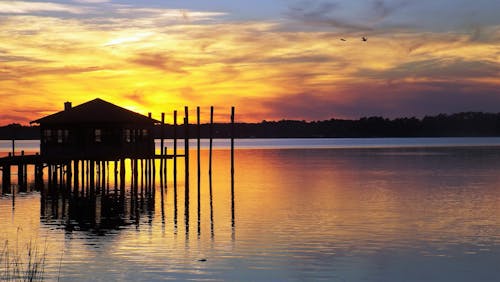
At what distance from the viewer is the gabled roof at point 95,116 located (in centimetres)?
5768

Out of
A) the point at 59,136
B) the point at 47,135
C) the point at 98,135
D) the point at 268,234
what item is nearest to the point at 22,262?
the point at 268,234

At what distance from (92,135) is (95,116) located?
157cm

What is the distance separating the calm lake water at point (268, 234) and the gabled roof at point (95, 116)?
21.4 feet

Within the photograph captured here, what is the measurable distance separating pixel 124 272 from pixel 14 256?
513cm

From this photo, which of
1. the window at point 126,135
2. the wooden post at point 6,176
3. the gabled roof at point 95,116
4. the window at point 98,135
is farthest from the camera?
the wooden post at point 6,176

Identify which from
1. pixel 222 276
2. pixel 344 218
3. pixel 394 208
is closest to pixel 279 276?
pixel 222 276

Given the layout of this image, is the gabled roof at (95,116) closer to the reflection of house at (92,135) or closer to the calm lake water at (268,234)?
the reflection of house at (92,135)

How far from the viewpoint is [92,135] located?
58.4 metres

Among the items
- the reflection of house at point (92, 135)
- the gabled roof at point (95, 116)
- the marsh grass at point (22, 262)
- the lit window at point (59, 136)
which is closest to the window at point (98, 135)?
the reflection of house at point (92, 135)

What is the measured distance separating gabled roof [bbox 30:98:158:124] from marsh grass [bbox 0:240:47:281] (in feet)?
93.2

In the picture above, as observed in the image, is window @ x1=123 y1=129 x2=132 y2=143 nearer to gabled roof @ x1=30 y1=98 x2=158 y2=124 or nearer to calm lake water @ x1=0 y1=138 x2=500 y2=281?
gabled roof @ x1=30 y1=98 x2=158 y2=124

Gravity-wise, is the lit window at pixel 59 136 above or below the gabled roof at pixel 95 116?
below

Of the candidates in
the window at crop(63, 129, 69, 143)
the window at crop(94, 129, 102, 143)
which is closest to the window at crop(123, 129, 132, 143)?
the window at crop(94, 129, 102, 143)

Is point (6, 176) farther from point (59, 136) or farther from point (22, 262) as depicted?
point (22, 262)
